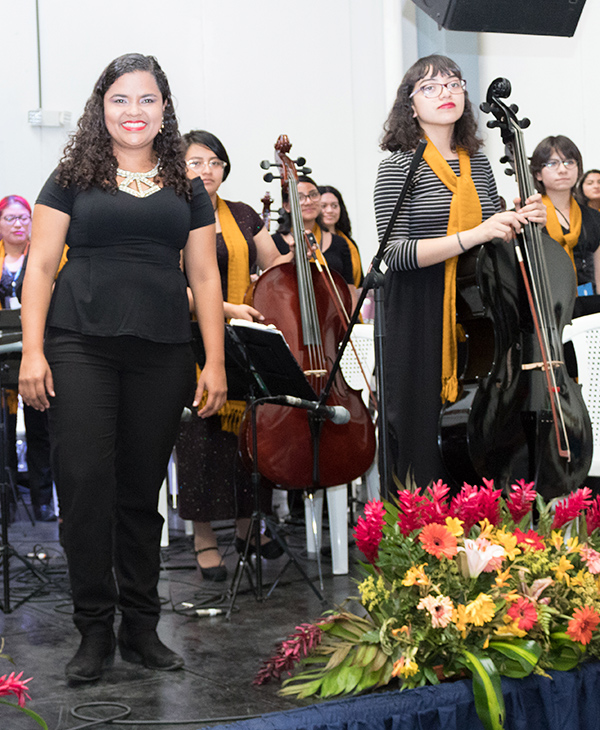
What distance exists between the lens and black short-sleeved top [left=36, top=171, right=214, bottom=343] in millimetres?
1905

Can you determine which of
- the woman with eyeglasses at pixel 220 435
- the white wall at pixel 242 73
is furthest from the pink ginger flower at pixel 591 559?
the white wall at pixel 242 73

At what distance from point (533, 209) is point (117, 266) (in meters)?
1.05

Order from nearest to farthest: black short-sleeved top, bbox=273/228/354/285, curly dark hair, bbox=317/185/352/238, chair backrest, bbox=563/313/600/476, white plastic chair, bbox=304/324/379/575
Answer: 1. chair backrest, bbox=563/313/600/476
2. white plastic chair, bbox=304/324/379/575
3. black short-sleeved top, bbox=273/228/354/285
4. curly dark hair, bbox=317/185/352/238

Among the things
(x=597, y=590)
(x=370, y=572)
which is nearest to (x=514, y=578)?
(x=597, y=590)

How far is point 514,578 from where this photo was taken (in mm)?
1513

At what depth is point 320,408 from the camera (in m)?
2.36

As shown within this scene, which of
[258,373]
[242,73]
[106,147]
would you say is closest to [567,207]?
[258,373]

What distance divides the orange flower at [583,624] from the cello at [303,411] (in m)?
1.15

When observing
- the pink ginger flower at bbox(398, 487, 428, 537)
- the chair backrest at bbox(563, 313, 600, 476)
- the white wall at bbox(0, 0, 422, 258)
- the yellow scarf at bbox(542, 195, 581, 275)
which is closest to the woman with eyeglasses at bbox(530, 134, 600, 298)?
the yellow scarf at bbox(542, 195, 581, 275)

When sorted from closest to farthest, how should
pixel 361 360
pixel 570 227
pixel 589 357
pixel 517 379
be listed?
pixel 517 379
pixel 589 357
pixel 361 360
pixel 570 227

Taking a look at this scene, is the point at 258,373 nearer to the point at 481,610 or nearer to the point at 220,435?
the point at 220,435

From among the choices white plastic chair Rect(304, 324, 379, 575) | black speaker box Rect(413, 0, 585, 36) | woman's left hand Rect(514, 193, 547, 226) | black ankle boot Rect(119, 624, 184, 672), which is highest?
black speaker box Rect(413, 0, 585, 36)

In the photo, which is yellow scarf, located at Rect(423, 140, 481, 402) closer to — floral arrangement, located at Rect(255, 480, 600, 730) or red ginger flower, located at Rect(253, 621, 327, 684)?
floral arrangement, located at Rect(255, 480, 600, 730)

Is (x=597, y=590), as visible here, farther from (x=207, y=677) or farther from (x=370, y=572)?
(x=207, y=677)
